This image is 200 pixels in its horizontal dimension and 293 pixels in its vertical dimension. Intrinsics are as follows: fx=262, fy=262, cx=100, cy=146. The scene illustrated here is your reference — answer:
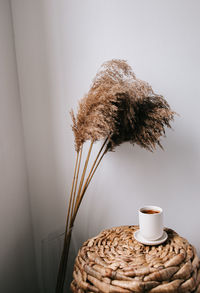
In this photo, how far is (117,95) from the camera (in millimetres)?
958

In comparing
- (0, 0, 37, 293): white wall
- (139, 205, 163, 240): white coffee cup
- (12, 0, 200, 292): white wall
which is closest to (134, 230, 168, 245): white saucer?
(139, 205, 163, 240): white coffee cup

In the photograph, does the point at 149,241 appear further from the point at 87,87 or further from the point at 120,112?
the point at 87,87

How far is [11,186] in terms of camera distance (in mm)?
1230

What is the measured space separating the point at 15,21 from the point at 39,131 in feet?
1.79

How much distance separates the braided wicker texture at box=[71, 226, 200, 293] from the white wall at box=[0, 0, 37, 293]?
462mm

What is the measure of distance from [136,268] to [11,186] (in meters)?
0.72

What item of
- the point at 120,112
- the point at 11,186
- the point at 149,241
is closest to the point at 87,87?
the point at 120,112

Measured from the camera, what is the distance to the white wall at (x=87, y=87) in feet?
3.59

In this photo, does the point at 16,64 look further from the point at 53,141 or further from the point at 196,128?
the point at 196,128

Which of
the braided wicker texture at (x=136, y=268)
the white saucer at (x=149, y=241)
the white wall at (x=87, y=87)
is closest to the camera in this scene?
the braided wicker texture at (x=136, y=268)

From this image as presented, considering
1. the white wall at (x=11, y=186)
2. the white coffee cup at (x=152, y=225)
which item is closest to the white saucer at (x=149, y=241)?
the white coffee cup at (x=152, y=225)

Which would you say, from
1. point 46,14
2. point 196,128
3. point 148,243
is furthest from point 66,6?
point 148,243

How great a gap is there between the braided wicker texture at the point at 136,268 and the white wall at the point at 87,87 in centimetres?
32

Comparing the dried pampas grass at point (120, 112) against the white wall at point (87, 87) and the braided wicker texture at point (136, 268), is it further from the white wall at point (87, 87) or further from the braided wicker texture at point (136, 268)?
the braided wicker texture at point (136, 268)
